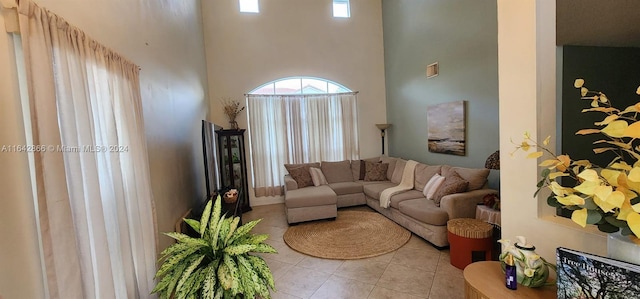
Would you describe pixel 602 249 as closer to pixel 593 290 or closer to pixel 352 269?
pixel 593 290

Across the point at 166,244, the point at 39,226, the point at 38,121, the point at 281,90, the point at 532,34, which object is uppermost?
the point at 281,90

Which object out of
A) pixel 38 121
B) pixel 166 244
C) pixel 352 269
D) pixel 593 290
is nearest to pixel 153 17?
pixel 38 121

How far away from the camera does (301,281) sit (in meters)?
2.68

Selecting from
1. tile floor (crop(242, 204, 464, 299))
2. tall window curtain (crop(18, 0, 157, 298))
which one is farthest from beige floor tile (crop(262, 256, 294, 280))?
tall window curtain (crop(18, 0, 157, 298))

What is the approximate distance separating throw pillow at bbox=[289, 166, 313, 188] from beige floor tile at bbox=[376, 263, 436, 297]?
8.17 feet

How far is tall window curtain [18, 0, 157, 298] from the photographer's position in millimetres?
1058

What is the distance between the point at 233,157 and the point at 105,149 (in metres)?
3.49

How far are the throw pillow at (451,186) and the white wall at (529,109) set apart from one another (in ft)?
6.85

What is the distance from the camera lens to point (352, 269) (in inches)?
113

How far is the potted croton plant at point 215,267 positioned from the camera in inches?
52.0

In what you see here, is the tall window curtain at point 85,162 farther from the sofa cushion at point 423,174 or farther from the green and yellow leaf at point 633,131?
the sofa cushion at point 423,174

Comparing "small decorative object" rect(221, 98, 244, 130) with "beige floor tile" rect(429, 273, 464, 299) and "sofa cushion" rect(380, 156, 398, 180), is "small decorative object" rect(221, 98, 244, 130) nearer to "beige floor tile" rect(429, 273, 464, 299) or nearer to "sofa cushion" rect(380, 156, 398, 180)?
"sofa cushion" rect(380, 156, 398, 180)

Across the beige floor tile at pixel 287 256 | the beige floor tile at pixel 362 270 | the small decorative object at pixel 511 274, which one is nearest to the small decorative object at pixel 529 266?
the small decorative object at pixel 511 274

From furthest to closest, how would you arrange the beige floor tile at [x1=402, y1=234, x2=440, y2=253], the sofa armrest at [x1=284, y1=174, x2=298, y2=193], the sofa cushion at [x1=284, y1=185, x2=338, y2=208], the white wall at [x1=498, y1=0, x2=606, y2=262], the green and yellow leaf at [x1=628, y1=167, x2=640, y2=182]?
the sofa armrest at [x1=284, y1=174, x2=298, y2=193]
the sofa cushion at [x1=284, y1=185, x2=338, y2=208]
the beige floor tile at [x1=402, y1=234, x2=440, y2=253]
the white wall at [x1=498, y1=0, x2=606, y2=262]
the green and yellow leaf at [x1=628, y1=167, x2=640, y2=182]
